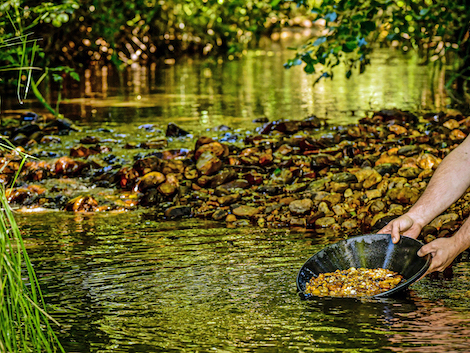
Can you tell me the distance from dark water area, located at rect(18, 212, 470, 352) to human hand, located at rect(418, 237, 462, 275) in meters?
0.21

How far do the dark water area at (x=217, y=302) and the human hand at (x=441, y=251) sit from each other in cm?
21

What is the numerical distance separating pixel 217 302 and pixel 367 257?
826 millimetres

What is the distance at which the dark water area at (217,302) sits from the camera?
2.69m

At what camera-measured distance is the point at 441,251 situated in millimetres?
2943

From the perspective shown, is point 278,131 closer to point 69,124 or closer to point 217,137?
point 217,137

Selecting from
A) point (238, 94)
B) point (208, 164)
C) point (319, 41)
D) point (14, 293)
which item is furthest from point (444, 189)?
point (238, 94)

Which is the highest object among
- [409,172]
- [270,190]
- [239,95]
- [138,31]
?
[138,31]

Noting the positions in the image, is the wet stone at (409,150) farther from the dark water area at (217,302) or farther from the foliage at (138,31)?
the foliage at (138,31)

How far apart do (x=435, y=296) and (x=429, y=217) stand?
0.40 meters

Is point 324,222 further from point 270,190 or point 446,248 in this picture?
point 446,248

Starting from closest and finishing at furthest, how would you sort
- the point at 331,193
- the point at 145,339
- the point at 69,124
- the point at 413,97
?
the point at 145,339 < the point at 331,193 < the point at 69,124 < the point at 413,97

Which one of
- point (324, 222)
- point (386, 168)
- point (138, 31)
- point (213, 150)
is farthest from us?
point (138, 31)

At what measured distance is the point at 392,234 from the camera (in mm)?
3100

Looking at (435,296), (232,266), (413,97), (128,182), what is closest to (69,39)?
(413,97)
